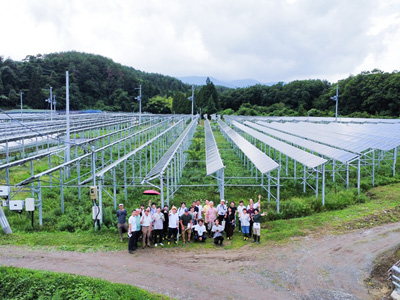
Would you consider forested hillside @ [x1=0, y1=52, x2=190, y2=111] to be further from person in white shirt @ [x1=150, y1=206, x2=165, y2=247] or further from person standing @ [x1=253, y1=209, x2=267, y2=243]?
person standing @ [x1=253, y1=209, x2=267, y2=243]

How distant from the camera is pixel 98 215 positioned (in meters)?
12.2

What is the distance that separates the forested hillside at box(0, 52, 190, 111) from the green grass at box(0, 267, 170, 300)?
244ft

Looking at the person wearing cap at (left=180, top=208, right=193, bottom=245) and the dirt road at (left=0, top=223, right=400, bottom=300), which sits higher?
the person wearing cap at (left=180, top=208, right=193, bottom=245)

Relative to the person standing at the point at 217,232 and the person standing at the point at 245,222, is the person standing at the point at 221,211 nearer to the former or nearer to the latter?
the person standing at the point at 245,222

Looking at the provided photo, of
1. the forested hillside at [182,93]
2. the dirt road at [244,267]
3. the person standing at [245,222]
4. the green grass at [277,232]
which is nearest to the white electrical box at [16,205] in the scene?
the green grass at [277,232]

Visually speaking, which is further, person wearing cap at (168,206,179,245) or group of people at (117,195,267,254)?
person wearing cap at (168,206,179,245)

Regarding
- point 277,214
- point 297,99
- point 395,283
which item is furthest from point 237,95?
point 395,283

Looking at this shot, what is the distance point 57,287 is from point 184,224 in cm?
435

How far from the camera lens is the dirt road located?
27.1ft

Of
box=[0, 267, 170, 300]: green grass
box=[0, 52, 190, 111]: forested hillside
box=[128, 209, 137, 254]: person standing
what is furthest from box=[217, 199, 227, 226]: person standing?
box=[0, 52, 190, 111]: forested hillside

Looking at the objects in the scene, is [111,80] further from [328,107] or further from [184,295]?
[184,295]

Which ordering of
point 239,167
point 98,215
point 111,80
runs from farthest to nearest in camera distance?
point 111,80, point 239,167, point 98,215

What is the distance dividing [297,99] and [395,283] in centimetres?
7882

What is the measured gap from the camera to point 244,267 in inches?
375
